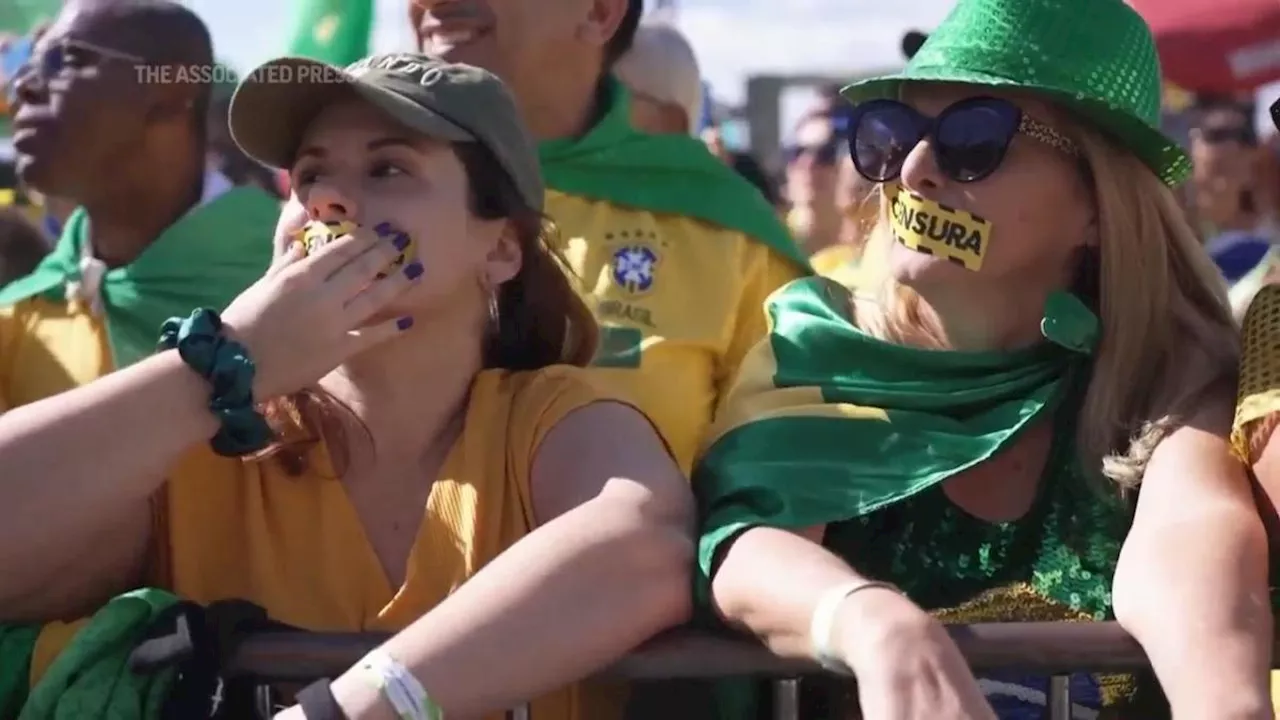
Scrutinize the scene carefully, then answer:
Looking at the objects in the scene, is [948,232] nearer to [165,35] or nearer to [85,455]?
[85,455]

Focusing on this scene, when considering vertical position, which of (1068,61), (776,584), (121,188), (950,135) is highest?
(1068,61)

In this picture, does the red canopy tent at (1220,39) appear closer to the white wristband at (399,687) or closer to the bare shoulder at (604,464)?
the bare shoulder at (604,464)

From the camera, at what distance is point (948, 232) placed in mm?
2807

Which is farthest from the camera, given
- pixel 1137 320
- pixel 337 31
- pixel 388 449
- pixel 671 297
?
pixel 337 31

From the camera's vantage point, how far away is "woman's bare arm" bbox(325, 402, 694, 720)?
2332 millimetres

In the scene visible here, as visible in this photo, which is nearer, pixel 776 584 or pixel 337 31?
pixel 776 584

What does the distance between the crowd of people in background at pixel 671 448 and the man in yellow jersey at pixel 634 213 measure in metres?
0.56

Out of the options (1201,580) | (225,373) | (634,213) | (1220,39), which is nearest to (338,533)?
(225,373)

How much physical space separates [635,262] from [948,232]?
3.75 ft

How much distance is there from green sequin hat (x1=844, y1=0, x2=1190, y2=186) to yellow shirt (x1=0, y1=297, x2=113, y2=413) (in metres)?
1.76

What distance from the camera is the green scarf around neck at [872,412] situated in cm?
277

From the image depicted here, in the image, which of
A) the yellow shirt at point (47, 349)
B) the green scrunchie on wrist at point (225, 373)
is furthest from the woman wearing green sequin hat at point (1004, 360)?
the yellow shirt at point (47, 349)

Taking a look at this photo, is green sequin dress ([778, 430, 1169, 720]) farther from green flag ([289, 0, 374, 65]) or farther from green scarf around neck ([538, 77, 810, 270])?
green flag ([289, 0, 374, 65])

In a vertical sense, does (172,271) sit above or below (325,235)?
below
